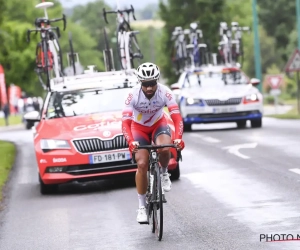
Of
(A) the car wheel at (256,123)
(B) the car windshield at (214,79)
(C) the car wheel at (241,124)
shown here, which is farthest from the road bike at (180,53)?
(A) the car wheel at (256,123)

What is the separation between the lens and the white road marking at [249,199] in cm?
1037

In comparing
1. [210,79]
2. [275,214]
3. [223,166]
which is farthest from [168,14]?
[275,214]

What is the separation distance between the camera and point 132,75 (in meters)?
18.2

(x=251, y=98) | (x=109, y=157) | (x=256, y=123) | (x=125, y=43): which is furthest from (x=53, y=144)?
(x=256, y=123)

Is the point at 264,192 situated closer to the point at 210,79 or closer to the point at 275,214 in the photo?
the point at 275,214

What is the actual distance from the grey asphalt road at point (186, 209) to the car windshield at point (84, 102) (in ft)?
3.70

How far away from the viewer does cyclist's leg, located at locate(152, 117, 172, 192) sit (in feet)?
34.3

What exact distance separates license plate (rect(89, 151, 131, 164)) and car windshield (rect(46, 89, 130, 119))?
1523 mm

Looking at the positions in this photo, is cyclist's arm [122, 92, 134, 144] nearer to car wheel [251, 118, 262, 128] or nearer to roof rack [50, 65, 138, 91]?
roof rack [50, 65, 138, 91]

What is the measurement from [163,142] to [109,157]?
4.18 meters

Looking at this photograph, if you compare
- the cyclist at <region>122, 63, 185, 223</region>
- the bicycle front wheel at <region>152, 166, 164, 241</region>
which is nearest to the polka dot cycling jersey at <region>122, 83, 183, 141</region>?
the cyclist at <region>122, 63, 185, 223</region>

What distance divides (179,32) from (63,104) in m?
20.1

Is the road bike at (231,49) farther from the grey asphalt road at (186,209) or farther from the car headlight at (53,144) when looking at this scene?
the car headlight at (53,144)

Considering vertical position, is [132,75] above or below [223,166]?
above
